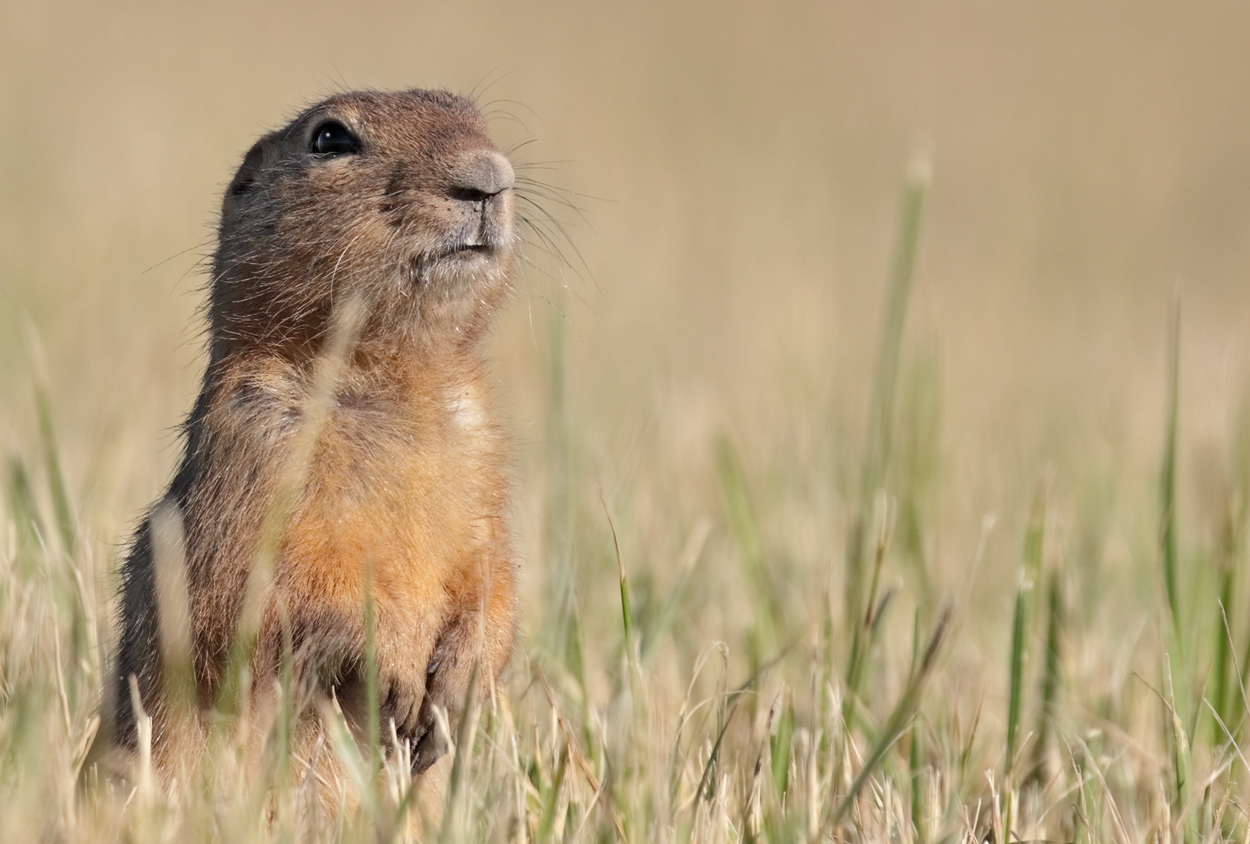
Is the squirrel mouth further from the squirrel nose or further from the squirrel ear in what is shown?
the squirrel ear

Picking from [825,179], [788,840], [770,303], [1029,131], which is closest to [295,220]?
[788,840]

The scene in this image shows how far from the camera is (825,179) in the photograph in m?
13.5

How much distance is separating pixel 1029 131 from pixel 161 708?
12.8 metres

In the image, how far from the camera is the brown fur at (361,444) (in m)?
3.68

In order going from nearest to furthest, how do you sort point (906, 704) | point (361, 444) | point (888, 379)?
point (906, 704) < point (361, 444) < point (888, 379)

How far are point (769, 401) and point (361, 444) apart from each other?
4.50m

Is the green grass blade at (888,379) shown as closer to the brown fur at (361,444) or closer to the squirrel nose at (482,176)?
the brown fur at (361,444)

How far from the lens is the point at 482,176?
3943 millimetres

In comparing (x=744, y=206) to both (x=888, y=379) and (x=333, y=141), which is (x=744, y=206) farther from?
(x=333, y=141)

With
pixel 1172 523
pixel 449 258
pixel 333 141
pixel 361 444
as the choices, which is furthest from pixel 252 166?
pixel 1172 523

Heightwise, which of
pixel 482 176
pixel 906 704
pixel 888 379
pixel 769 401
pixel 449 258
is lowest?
pixel 769 401

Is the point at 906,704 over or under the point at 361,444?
under

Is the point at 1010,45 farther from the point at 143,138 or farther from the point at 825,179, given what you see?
the point at 143,138

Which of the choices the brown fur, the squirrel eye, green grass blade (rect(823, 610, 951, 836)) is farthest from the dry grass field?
the squirrel eye
